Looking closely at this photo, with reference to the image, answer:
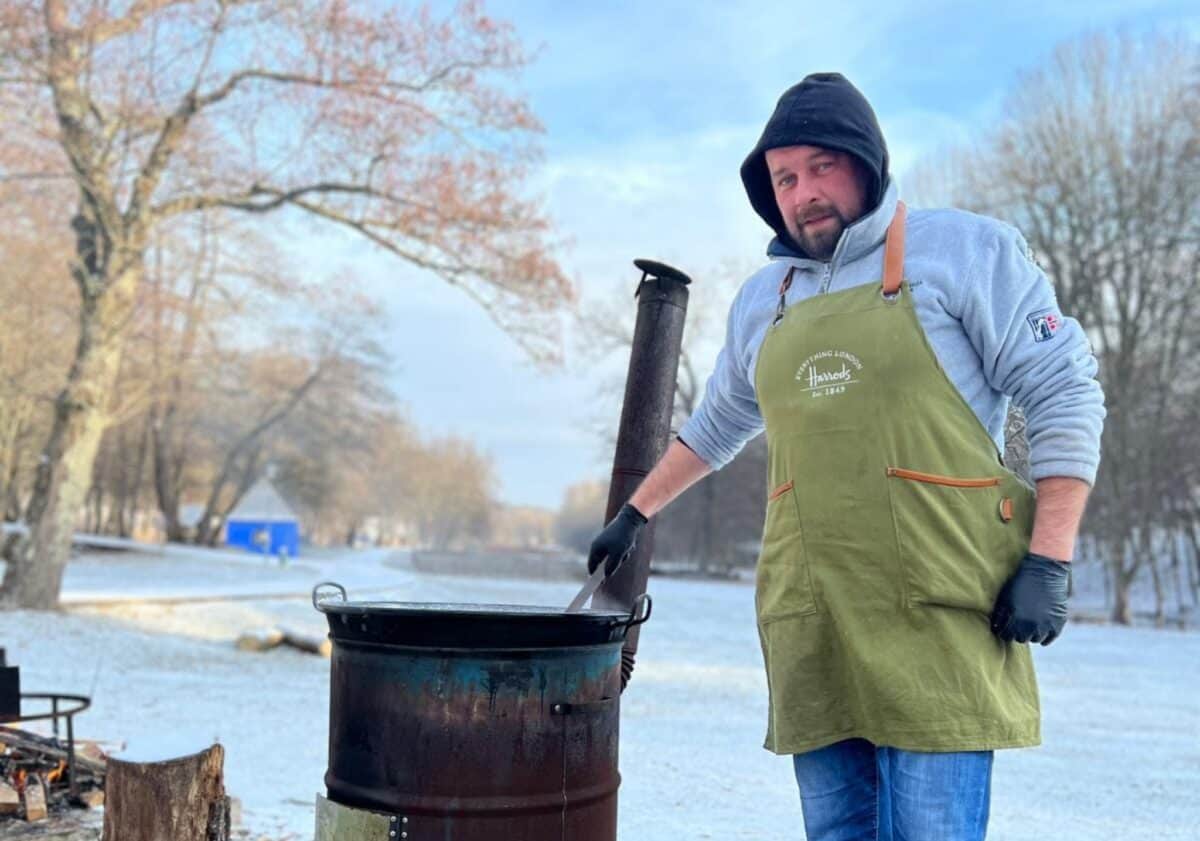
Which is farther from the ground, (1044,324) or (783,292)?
(783,292)

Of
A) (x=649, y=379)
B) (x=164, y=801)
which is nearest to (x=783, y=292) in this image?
(x=649, y=379)

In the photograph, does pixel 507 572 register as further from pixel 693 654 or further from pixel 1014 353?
pixel 1014 353

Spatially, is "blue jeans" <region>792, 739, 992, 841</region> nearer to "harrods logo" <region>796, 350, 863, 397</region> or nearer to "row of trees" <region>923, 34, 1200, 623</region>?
"harrods logo" <region>796, 350, 863, 397</region>

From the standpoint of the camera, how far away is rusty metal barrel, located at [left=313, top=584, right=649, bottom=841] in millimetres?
2396

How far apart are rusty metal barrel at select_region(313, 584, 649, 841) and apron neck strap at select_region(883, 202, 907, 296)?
1.00 metres

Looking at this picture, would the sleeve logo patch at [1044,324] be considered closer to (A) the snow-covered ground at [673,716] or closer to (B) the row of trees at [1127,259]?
(A) the snow-covered ground at [673,716]

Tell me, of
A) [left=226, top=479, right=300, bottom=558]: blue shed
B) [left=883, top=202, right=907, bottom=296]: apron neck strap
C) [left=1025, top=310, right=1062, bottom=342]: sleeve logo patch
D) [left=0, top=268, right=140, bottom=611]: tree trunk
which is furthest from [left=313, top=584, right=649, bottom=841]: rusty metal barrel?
[left=226, top=479, right=300, bottom=558]: blue shed

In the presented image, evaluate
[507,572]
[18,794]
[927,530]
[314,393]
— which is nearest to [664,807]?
[18,794]

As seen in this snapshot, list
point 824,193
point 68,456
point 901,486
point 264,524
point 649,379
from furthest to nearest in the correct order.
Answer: point 264,524 → point 68,456 → point 649,379 → point 824,193 → point 901,486

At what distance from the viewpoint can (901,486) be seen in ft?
6.81

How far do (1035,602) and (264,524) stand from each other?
35955mm

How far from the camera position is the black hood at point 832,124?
2.23 meters

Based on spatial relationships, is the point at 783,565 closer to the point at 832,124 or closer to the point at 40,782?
the point at 832,124

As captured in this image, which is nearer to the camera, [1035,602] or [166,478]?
[1035,602]
